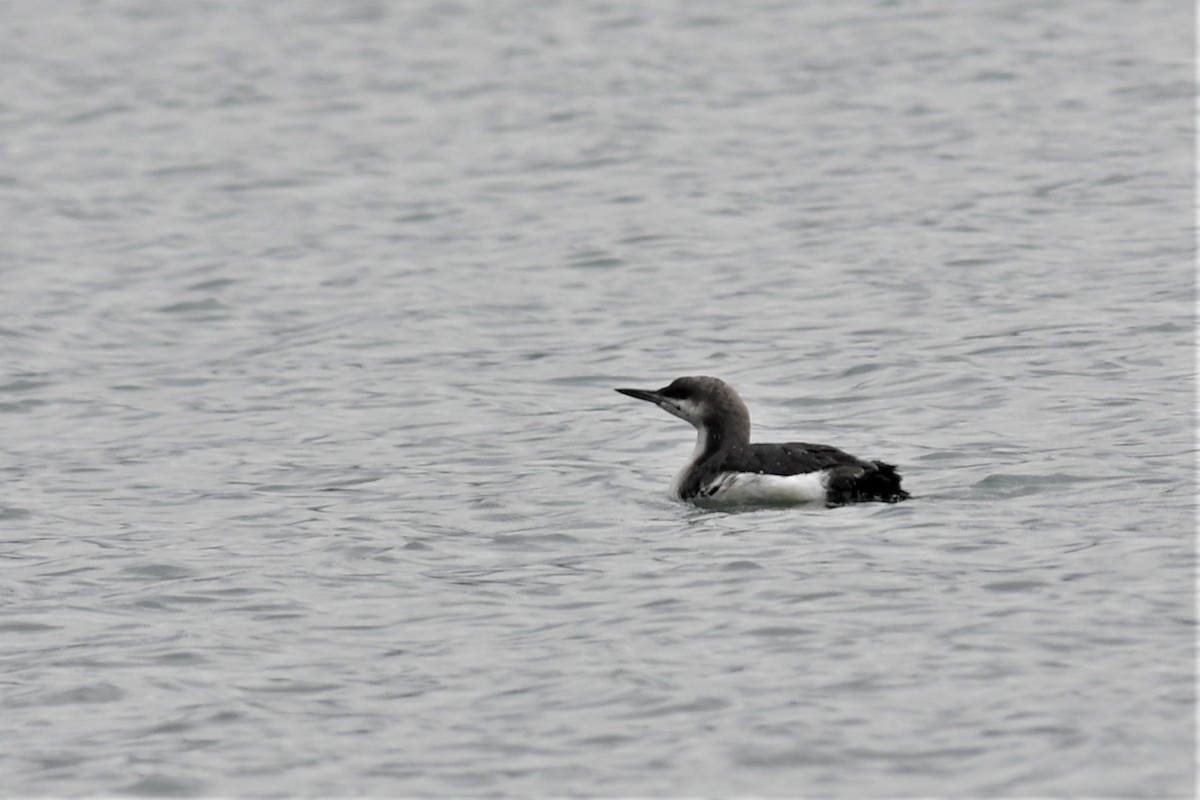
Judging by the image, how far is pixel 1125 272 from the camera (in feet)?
56.6

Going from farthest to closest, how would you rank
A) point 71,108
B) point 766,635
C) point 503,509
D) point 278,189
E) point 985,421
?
point 71,108 < point 278,189 < point 985,421 < point 503,509 < point 766,635

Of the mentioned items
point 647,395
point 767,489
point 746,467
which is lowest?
point 767,489

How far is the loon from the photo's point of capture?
11.5 meters

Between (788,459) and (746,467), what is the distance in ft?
0.99

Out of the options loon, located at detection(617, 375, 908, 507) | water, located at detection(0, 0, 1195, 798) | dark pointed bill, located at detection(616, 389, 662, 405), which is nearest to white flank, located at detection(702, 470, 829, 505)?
loon, located at detection(617, 375, 908, 507)

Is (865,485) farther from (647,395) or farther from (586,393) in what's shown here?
(586,393)

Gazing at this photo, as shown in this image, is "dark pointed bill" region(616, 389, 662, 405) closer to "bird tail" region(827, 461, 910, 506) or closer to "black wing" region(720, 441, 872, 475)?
"black wing" region(720, 441, 872, 475)

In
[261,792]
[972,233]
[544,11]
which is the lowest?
[261,792]

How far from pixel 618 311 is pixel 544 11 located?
13.6 metres

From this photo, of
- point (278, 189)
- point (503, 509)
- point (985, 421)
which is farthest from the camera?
point (278, 189)

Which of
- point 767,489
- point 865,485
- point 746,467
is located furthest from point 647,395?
point 865,485

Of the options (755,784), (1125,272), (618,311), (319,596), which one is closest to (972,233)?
(1125,272)

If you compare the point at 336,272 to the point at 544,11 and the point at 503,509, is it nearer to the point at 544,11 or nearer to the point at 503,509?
the point at 503,509

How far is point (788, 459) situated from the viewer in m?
11.8
